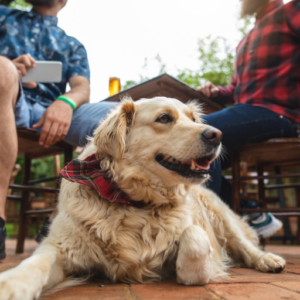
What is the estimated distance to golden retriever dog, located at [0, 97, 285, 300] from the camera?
135 centimetres

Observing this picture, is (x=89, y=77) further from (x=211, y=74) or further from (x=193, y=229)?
(x=211, y=74)

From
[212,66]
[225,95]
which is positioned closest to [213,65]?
[212,66]

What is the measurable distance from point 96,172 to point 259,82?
197 cm

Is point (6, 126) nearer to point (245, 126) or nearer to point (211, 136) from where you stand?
point (211, 136)

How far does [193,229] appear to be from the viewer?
4.61 ft

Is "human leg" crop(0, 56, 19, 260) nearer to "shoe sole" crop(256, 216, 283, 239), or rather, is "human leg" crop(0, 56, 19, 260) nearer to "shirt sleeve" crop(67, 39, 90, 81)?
"shirt sleeve" crop(67, 39, 90, 81)

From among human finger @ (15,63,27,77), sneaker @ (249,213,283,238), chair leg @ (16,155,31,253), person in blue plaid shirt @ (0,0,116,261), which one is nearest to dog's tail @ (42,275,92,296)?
person in blue plaid shirt @ (0,0,116,261)

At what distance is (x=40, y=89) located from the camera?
9.03ft

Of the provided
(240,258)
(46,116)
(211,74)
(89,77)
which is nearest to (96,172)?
(46,116)

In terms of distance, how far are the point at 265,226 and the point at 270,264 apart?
115cm

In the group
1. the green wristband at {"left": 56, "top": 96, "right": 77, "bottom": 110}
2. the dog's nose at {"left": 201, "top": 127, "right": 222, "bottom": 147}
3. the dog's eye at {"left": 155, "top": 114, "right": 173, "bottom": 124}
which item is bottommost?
the dog's nose at {"left": 201, "top": 127, "right": 222, "bottom": 147}

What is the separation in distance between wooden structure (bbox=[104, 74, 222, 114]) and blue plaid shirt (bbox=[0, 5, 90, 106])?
514mm

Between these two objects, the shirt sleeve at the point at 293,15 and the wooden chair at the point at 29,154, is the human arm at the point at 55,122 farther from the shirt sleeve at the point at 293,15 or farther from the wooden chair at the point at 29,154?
the shirt sleeve at the point at 293,15

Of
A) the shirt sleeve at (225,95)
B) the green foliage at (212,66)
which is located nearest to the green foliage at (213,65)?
the green foliage at (212,66)
